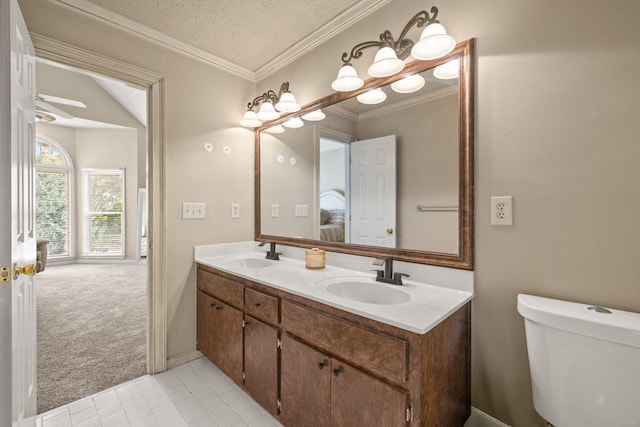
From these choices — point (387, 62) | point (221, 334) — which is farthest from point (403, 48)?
point (221, 334)

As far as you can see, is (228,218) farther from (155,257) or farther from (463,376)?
(463,376)

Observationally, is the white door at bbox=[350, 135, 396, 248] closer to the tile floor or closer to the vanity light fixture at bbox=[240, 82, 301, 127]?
the vanity light fixture at bbox=[240, 82, 301, 127]

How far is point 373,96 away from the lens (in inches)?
65.7

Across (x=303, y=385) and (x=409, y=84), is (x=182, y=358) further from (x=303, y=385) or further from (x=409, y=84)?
(x=409, y=84)

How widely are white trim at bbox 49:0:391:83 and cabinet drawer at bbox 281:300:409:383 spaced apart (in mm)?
1741

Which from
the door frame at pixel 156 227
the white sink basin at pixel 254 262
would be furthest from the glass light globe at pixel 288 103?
the white sink basin at pixel 254 262

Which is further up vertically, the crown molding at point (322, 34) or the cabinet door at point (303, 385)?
the crown molding at point (322, 34)

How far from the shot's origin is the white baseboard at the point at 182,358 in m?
2.09

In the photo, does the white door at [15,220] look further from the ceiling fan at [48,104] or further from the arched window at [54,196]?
the arched window at [54,196]

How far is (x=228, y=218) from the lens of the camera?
2383mm

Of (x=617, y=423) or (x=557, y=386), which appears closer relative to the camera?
(x=617, y=423)

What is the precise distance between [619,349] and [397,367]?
661 mm

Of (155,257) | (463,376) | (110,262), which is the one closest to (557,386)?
(463,376)

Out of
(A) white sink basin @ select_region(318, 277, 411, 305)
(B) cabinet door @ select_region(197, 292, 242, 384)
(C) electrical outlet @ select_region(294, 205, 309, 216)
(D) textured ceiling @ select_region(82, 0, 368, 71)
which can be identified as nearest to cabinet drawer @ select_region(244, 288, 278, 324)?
(B) cabinet door @ select_region(197, 292, 242, 384)
